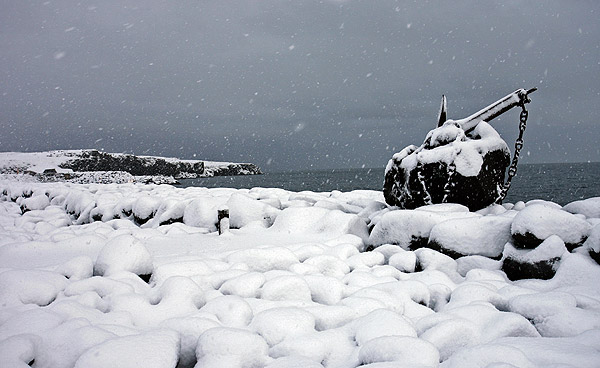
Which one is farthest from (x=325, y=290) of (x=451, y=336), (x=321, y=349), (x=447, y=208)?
(x=447, y=208)

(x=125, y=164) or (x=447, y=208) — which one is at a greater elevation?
(x=447, y=208)

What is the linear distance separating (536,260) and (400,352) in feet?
7.59

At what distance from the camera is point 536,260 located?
11.2ft

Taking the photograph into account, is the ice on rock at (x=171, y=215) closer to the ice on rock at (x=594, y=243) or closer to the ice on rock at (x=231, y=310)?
the ice on rock at (x=231, y=310)

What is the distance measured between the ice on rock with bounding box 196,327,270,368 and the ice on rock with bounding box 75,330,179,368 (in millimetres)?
152

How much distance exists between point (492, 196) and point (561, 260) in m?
2.39

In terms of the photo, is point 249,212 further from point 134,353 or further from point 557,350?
point 557,350

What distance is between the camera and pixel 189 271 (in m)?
Answer: 3.26

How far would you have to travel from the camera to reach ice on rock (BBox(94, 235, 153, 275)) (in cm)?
308

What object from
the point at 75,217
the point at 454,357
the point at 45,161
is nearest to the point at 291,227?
the point at 454,357

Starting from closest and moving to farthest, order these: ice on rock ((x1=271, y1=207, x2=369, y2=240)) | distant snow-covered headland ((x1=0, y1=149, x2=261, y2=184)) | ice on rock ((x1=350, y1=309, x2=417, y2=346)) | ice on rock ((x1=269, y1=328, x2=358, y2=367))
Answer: ice on rock ((x1=269, y1=328, x2=358, y2=367)) < ice on rock ((x1=350, y1=309, x2=417, y2=346)) < ice on rock ((x1=271, y1=207, x2=369, y2=240)) < distant snow-covered headland ((x1=0, y1=149, x2=261, y2=184))

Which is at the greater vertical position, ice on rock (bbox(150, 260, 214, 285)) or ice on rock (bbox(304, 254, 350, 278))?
ice on rock (bbox(150, 260, 214, 285))

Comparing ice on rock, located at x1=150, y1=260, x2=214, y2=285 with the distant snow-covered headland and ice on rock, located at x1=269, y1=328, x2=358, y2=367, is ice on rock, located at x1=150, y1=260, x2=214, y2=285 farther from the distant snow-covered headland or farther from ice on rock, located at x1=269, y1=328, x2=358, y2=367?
the distant snow-covered headland

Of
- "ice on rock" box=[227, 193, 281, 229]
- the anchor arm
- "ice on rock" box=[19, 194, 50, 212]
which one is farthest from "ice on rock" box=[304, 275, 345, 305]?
"ice on rock" box=[19, 194, 50, 212]
